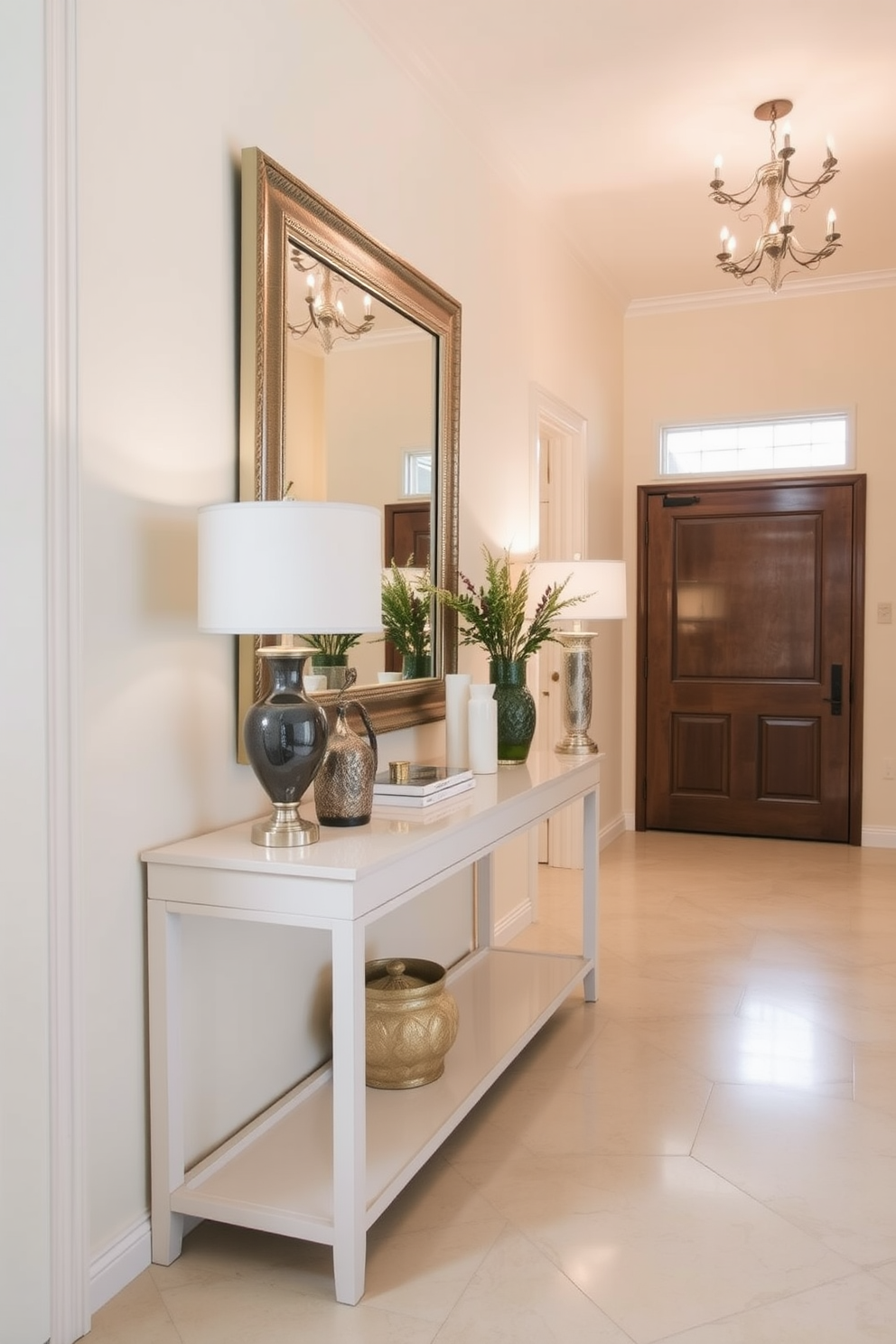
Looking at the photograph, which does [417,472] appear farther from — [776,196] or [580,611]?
[776,196]

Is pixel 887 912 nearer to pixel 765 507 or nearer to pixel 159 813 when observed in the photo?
pixel 765 507

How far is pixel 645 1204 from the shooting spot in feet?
7.32

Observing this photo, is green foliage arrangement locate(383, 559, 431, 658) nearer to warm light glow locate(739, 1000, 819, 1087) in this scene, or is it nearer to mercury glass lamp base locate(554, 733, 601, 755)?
mercury glass lamp base locate(554, 733, 601, 755)

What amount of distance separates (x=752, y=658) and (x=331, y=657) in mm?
3835

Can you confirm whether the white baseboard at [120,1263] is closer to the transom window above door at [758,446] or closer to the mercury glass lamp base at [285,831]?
the mercury glass lamp base at [285,831]

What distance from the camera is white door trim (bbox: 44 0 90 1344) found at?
1760mm

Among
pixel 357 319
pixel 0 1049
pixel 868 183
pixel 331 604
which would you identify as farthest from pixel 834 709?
pixel 0 1049

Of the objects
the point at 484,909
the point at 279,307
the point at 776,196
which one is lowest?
the point at 484,909

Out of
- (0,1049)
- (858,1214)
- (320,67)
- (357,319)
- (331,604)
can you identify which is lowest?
(858,1214)

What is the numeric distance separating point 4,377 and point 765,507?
16.0 ft

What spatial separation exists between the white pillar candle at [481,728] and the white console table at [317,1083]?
527 millimetres

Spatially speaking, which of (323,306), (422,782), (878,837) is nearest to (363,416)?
(323,306)

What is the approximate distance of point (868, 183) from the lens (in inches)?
172

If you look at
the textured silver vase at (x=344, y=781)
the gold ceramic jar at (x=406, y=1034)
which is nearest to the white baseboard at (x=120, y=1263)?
the gold ceramic jar at (x=406, y=1034)
